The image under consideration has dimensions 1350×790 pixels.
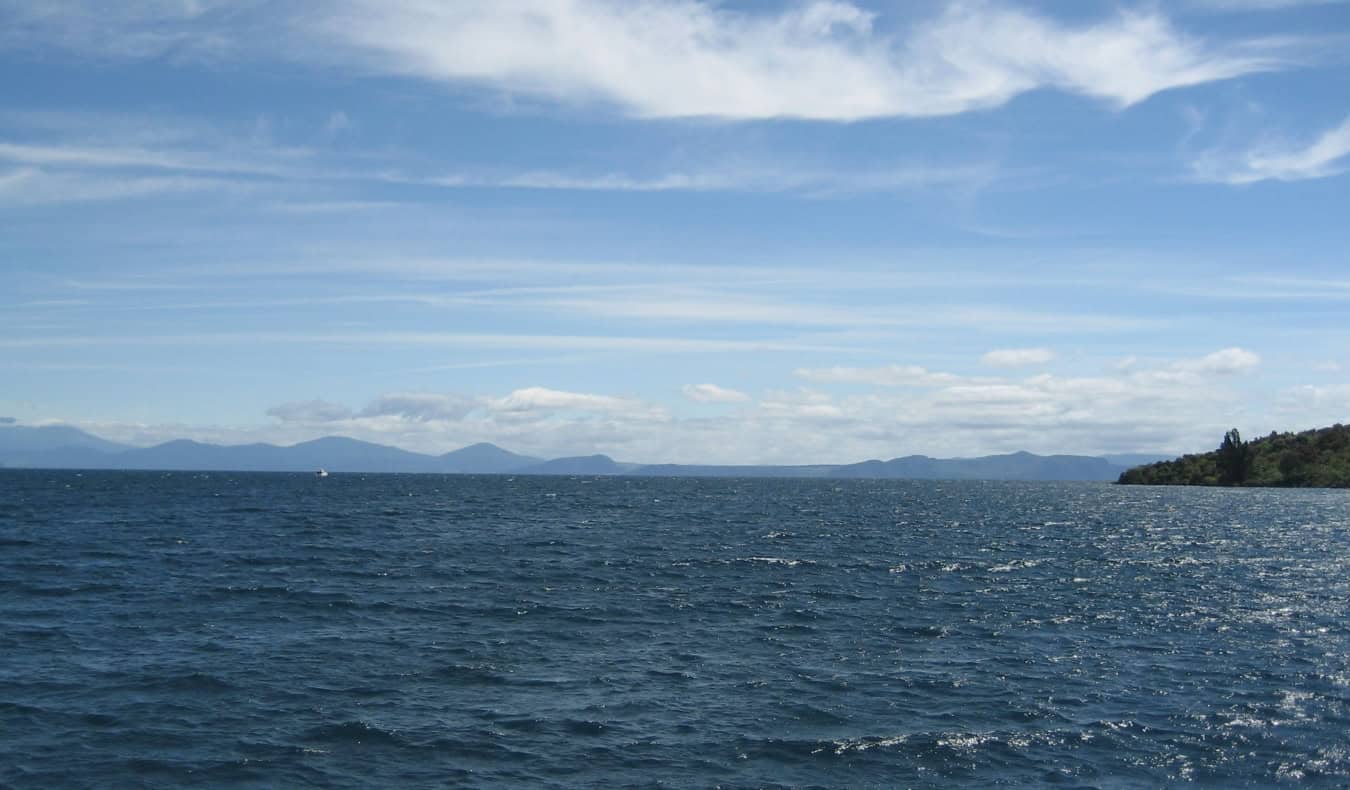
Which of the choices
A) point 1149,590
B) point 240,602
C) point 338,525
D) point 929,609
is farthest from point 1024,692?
point 338,525

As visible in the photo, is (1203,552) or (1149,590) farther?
(1203,552)

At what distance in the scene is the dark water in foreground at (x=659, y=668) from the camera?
26.1 meters

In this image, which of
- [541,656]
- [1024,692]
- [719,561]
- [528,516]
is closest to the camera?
[1024,692]

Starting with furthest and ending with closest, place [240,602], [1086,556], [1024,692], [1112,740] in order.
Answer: [1086,556] → [240,602] → [1024,692] → [1112,740]

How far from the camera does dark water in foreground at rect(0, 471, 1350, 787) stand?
85.6 ft

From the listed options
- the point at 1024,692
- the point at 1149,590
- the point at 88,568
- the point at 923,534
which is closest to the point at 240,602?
the point at 88,568

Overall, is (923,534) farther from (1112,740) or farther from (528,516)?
(1112,740)

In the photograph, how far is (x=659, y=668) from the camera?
36.1 meters

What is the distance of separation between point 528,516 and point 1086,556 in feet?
229

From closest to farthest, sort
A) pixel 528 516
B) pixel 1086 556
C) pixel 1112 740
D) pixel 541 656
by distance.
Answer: pixel 1112 740 → pixel 541 656 → pixel 1086 556 → pixel 528 516

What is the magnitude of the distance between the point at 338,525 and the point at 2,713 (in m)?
73.5

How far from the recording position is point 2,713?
29.2 m

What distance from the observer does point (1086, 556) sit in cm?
7925

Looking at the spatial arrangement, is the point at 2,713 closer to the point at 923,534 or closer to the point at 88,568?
the point at 88,568
